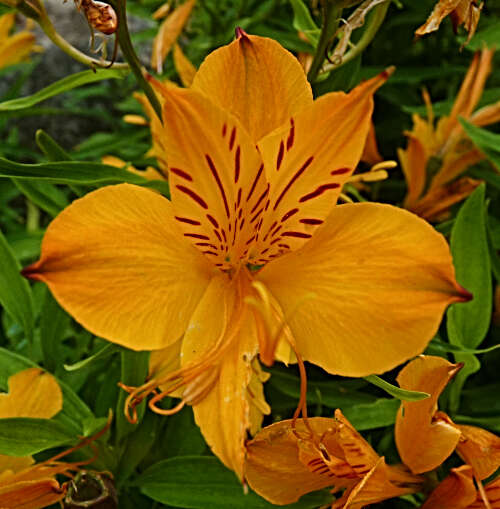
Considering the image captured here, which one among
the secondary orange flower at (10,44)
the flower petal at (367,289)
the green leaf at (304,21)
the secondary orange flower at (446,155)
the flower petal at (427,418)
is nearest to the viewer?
the flower petal at (367,289)

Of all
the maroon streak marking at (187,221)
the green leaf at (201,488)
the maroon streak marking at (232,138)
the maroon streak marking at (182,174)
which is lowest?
the green leaf at (201,488)

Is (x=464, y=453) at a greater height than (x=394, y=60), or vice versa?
(x=394, y=60)

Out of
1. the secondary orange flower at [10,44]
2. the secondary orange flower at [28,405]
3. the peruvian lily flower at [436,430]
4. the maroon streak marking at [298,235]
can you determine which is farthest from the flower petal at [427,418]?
the secondary orange flower at [10,44]

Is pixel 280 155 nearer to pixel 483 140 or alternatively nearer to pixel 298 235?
pixel 298 235

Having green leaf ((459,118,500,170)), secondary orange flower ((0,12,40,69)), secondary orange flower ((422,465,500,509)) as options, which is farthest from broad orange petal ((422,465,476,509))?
secondary orange flower ((0,12,40,69))

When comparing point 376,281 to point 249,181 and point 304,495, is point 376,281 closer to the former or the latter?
point 249,181

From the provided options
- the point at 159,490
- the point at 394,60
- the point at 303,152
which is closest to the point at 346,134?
the point at 303,152

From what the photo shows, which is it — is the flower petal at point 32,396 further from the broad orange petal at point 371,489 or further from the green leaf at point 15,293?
the broad orange petal at point 371,489
